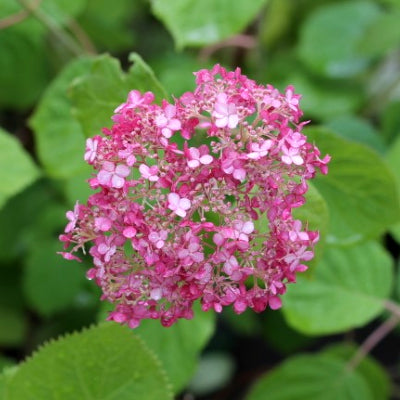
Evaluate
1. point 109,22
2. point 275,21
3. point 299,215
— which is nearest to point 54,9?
point 109,22

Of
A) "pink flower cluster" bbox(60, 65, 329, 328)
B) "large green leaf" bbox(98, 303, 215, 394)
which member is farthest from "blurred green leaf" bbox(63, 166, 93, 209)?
"pink flower cluster" bbox(60, 65, 329, 328)

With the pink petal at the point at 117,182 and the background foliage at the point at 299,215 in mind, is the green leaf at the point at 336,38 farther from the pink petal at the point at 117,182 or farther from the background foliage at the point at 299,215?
the pink petal at the point at 117,182

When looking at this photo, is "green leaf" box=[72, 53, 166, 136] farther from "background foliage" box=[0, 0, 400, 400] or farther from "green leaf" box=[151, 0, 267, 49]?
"green leaf" box=[151, 0, 267, 49]

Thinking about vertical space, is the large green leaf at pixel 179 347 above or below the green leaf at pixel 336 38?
below

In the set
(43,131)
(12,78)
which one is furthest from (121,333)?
(12,78)

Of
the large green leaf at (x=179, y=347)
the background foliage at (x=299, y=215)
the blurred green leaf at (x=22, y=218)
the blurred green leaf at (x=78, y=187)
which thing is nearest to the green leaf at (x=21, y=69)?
the background foliage at (x=299, y=215)

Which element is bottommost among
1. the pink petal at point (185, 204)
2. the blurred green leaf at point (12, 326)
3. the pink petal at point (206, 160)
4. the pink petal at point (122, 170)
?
the blurred green leaf at point (12, 326)
